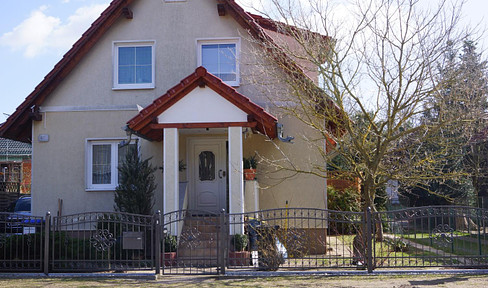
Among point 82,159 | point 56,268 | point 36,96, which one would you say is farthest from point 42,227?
point 36,96

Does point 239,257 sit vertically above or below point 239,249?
below

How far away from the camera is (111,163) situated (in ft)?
49.1

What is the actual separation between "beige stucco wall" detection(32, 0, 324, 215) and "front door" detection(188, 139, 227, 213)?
34 centimetres

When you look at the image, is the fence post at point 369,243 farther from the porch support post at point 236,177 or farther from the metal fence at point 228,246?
the porch support post at point 236,177

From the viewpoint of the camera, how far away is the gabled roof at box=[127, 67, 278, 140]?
12.1 m

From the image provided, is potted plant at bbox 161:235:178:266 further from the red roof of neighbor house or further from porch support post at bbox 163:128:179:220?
the red roof of neighbor house

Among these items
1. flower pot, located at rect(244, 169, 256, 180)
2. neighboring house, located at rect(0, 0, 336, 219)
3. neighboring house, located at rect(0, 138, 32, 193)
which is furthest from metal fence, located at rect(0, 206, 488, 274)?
neighboring house, located at rect(0, 138, 32, 193)

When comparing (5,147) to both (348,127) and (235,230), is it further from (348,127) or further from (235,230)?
(348,127)

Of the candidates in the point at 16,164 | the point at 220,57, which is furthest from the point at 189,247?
the point at 16,164

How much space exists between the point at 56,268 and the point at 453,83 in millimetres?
9509

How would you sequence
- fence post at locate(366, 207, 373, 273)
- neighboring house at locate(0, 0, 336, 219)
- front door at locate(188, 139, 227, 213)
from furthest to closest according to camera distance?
1. front door at locate(188, 139, 227, 213)
2. neighboring house at locate(0, 0, 336, 219)
3. fence post at locate(366, 207, 373, 273)

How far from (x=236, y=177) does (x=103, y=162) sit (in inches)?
187

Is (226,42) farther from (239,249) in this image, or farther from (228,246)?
(228,246)

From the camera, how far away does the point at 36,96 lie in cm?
1471
